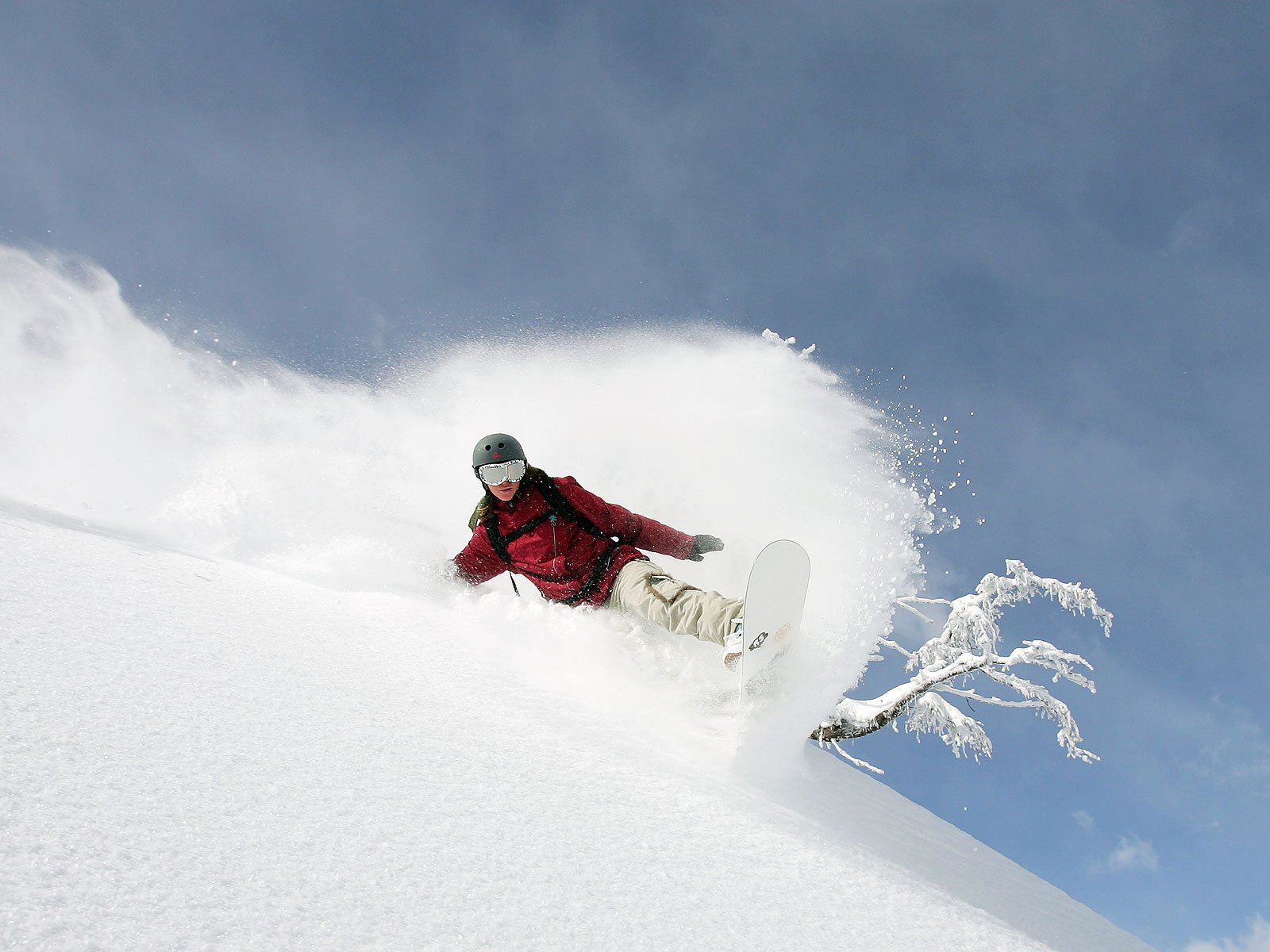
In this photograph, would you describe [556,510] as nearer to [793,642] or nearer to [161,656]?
[793,642]

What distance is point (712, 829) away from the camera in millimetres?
2070

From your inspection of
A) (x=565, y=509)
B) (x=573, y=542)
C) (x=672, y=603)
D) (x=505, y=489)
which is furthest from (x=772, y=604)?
(x=505, y=489)

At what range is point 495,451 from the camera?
4.77 meters

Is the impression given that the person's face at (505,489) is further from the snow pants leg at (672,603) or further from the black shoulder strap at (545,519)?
the snow pants leg at (672,603)

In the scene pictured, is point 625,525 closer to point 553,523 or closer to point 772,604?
point 553,523

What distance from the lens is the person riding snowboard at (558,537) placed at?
4762 millimetres

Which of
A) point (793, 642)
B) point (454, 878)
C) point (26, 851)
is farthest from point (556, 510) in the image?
point (26, 851)

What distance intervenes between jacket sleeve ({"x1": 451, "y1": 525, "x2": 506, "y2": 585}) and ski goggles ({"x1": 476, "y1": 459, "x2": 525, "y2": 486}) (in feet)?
1.78

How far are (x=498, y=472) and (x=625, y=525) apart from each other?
1.01 m

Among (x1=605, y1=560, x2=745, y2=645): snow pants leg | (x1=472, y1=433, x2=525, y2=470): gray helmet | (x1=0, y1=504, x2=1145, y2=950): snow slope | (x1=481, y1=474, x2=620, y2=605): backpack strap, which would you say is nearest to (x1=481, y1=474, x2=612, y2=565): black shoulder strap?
(x1=481, y1=474, x2=620, y2=605): backpack strap

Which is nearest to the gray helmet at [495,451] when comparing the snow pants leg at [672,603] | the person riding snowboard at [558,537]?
the person riding snowboard at [558,537]

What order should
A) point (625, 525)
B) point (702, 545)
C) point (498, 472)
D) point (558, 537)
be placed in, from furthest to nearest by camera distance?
point (702, 545) < point (625, 525) < point (558, 537) < point (498, 472)

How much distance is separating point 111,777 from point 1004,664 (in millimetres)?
6945

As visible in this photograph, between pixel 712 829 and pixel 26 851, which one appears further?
pixel 712 829
